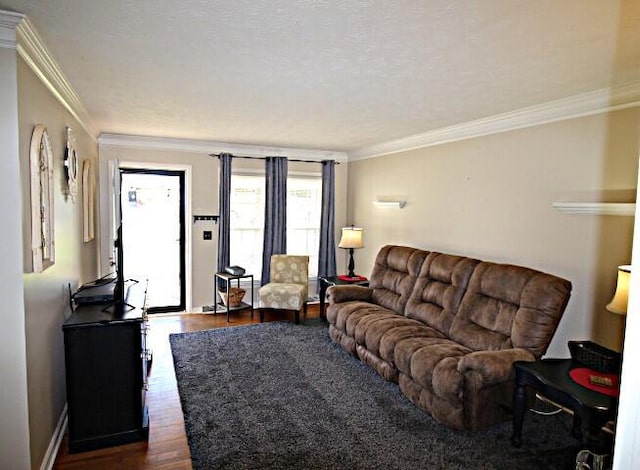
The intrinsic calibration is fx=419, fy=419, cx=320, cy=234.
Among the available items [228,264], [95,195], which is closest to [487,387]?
[228,264]

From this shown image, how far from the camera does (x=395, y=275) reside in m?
4.77

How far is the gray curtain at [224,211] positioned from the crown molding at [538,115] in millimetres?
2359

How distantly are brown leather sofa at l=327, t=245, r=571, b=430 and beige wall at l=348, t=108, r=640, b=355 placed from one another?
291mm

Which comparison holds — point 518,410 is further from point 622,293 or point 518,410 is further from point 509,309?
point 622,293

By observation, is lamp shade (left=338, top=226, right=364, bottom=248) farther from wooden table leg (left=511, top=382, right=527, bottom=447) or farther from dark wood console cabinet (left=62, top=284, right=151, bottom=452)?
dark wood console cabinet (left=62, top=284, right=151, bottom=452)

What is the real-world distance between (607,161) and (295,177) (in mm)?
4201

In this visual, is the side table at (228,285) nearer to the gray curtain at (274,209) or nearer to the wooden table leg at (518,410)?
the gray curtain at (274,209)

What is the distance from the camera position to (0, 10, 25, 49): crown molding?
6.33 feet

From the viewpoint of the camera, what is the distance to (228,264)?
19.5 ft

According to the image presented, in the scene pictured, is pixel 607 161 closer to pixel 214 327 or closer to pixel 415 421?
pixel 415 421

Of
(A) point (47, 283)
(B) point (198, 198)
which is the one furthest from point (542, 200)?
(B) point (198, 198)

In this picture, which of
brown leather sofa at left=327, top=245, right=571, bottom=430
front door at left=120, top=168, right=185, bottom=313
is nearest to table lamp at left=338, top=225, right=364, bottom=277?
brown leather sofa at left=327, top=245, right=571, bottom=430

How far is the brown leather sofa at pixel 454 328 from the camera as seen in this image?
292 cm

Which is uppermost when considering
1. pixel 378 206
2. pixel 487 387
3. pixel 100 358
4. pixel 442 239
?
pixel 378 206
